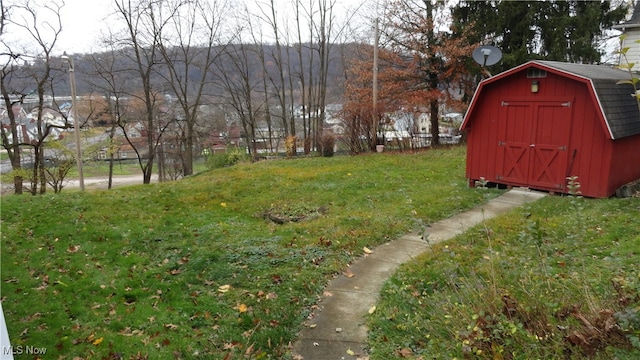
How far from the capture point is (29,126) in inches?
830

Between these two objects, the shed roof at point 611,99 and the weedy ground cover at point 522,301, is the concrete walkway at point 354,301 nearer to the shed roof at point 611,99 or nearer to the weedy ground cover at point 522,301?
the weedy ground cover at point 522,301

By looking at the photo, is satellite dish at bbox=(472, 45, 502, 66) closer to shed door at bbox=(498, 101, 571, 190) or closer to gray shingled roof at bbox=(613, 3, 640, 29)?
shed door at bbox=(498, 101, 571, 190)

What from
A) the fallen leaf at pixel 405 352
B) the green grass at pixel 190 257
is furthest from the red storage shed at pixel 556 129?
the fallen leaf at pixel 405 352

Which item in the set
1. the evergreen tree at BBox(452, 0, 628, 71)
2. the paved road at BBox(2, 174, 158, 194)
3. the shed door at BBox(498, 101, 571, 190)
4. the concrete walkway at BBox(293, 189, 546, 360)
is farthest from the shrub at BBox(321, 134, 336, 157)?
the paved road at BBox(2, 174, 158, 194)

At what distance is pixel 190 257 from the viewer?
19.5ft

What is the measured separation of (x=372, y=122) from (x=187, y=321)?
14.2 metres

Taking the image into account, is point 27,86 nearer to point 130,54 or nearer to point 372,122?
point 130,54

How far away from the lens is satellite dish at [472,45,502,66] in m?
11.8

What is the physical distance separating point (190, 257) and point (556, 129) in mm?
7447

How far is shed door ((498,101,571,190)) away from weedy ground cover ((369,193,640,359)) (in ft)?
8.41

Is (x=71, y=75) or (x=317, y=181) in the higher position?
(x=71, y=75)

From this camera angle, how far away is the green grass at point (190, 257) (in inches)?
157

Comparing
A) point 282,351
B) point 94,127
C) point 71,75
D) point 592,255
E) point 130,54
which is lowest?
point 282,351

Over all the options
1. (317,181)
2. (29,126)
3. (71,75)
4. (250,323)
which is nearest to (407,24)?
(317,181)
